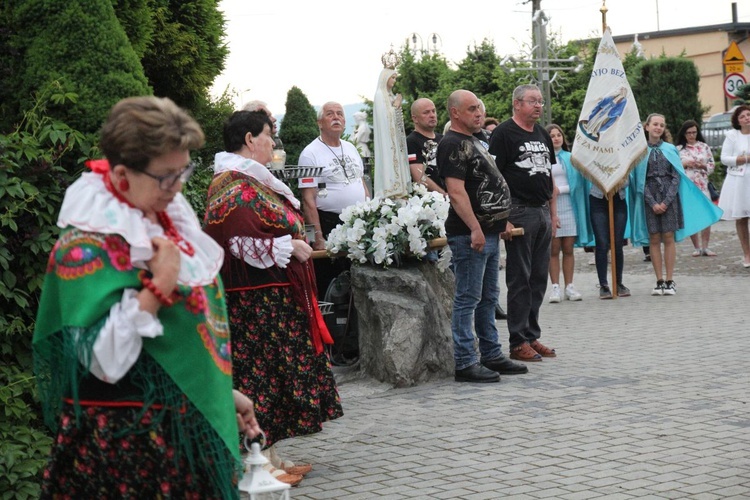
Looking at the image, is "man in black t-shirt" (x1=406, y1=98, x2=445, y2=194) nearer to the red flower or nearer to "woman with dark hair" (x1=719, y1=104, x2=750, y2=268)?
"woman with dark hair" (x1=719, y1=104, x2=750, y2=268)

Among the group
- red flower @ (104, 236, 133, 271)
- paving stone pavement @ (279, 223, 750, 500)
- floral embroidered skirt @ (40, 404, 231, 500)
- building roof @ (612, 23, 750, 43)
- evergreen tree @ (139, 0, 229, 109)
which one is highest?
building roof @ (612, 23, 750, 43)

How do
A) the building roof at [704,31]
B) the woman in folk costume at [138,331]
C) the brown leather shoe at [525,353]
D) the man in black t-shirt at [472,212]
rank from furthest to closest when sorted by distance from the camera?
the building roof at [704,31] < the brown leather shoe at [525,353] < the man in black t-shirt at [472,212] < the woman in folk costume at [138,331]

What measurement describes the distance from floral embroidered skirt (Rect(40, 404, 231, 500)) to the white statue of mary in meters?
5.74

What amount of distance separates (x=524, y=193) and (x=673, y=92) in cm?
1983

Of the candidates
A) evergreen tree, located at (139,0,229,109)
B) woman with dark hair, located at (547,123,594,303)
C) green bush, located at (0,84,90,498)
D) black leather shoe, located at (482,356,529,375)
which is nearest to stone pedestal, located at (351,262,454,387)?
black leather shoe, located at (482,356,529,375)

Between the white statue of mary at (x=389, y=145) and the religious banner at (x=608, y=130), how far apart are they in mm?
4561

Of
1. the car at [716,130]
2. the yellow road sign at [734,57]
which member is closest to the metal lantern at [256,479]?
the yellow road sign at [734,57]

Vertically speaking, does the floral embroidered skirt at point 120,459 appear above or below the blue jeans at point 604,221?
below

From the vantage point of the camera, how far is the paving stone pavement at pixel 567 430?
215 inches

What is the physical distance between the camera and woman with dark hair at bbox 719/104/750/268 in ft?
49.7

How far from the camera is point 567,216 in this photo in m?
12.9

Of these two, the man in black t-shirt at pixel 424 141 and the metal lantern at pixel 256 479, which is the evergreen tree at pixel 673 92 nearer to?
the man in black t-shirt at pixel 424 141

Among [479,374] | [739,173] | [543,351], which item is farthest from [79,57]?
[739,173]

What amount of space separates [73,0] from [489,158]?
133 inches
